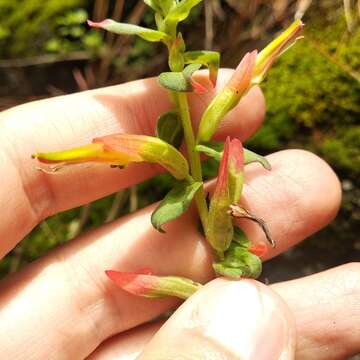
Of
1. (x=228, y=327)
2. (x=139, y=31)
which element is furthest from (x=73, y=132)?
(x=228, y=327)

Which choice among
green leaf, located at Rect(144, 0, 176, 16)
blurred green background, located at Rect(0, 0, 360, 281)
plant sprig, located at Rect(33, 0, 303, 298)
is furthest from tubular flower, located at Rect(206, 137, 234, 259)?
blurred green background, located at Rect(0, 0, 360, 281)

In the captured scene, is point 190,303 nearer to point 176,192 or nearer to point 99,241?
point 176,192

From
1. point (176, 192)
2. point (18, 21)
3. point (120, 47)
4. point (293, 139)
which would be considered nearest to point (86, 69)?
point (120, 47)

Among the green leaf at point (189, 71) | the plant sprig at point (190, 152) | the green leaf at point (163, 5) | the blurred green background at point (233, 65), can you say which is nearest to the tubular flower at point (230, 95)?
the plant sprig at point (190, 152)

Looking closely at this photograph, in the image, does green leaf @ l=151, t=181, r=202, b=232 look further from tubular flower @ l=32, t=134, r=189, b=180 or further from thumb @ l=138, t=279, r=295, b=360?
thumb @ l=138, t=279, r=295, b=360

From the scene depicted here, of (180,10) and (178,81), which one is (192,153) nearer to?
(178,81)

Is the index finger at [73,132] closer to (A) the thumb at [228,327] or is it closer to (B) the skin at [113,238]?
(B) the skin at [113,238]

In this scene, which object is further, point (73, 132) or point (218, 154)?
point (73, 132)
